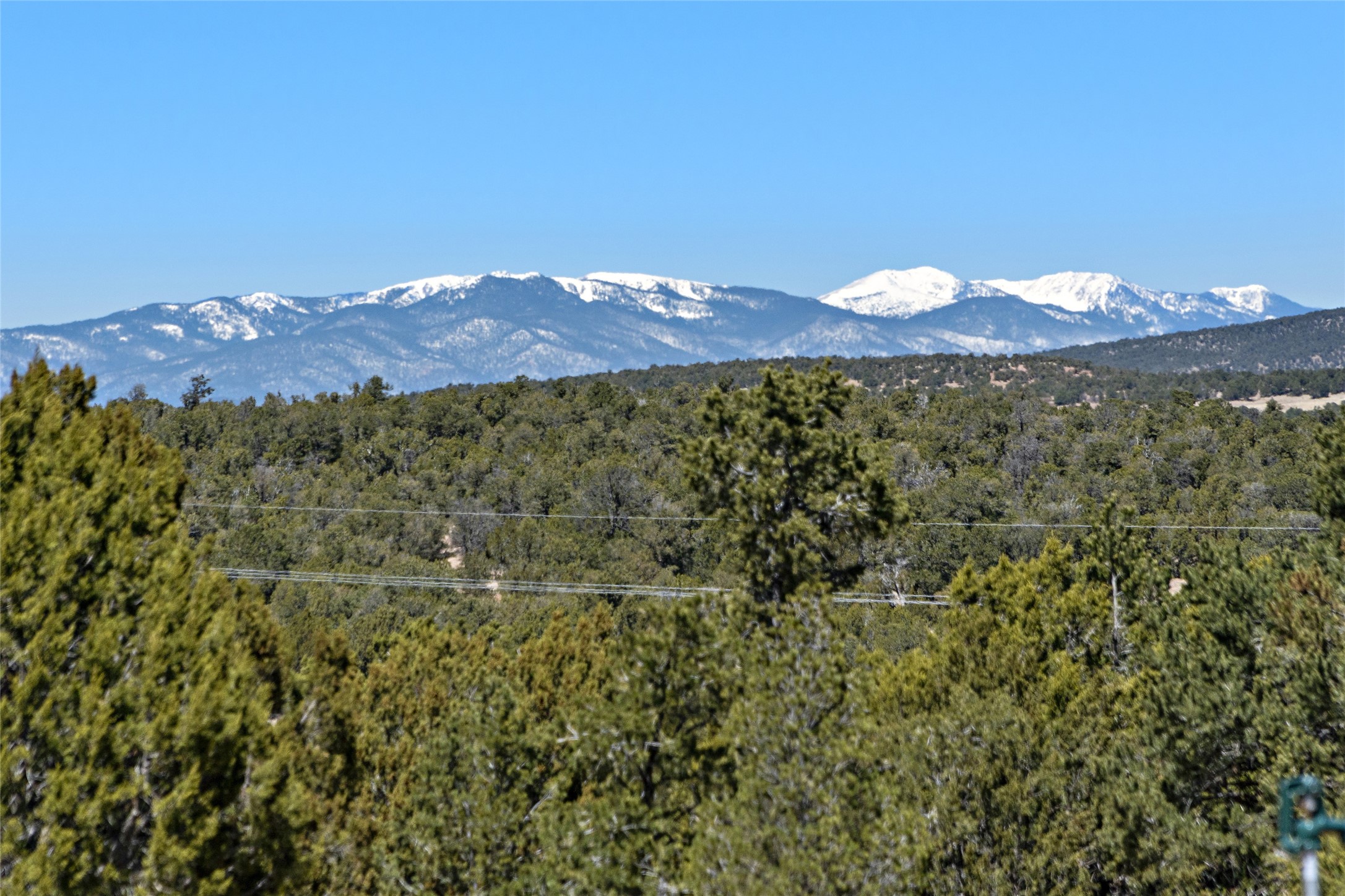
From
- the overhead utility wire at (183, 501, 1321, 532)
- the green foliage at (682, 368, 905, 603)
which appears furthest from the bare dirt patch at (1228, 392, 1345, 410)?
the green foliage at (682, 368, 905, 603)

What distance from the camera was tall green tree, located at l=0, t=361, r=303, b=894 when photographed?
941cm

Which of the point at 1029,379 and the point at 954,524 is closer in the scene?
the point at 954,524

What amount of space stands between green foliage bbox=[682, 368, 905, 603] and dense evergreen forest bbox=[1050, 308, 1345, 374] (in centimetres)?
16722

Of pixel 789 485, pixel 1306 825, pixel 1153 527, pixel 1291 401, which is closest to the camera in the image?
pixel 1306 825

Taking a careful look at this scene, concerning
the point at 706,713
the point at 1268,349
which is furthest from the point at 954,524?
the point at 1268,349

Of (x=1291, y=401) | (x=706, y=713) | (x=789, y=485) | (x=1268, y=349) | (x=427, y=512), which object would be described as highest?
(x=1268, y=349)

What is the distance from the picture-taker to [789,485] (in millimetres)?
15562

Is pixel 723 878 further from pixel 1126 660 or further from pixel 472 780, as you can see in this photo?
pixel 1126 660

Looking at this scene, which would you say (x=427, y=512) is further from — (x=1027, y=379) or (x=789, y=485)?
(x=1027, y=379)

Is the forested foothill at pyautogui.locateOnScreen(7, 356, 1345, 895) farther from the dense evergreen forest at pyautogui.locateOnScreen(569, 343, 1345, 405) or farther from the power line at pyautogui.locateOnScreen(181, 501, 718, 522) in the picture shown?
the dense evergreen forest at pyautogui.locateOnScreen(569, 343, 1345, 405)

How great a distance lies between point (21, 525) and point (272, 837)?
405 centimetres

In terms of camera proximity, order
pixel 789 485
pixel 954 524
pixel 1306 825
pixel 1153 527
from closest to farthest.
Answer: pixel 1306 825, pixel 789 485, pixel 1153 527, pixel 954 524

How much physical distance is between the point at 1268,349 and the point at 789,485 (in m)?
192

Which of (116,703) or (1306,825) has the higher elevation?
(1306,825)
